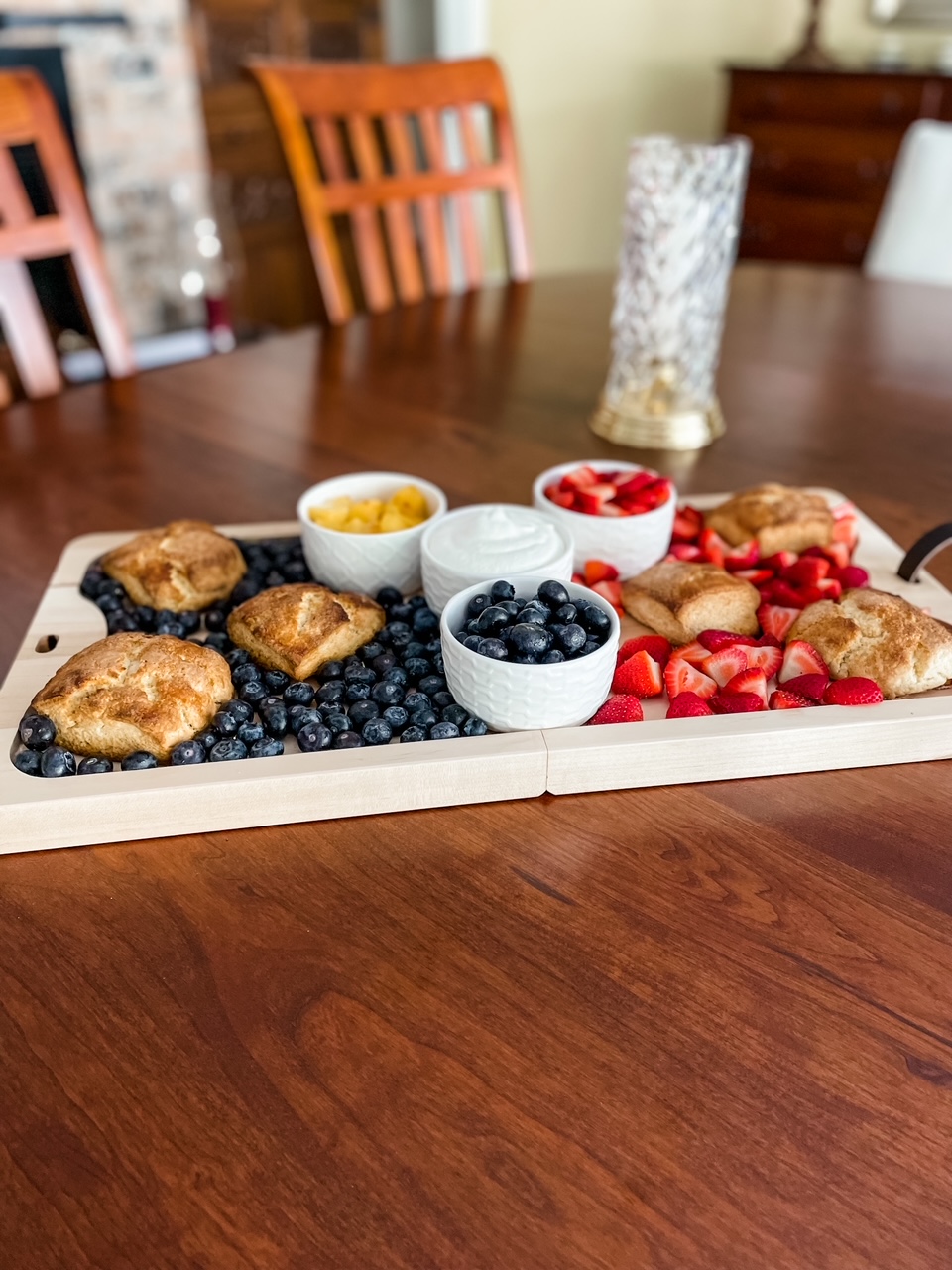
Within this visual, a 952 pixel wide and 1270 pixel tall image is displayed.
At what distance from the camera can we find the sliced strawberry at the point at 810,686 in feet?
2.97

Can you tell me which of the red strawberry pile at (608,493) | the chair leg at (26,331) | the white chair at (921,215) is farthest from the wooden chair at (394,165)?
the red strawberry pile at (608,493)

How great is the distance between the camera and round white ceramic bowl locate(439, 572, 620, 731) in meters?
0.85

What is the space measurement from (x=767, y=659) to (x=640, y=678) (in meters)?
0.13

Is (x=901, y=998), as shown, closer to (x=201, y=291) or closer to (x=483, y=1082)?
(x=483, y=1082)

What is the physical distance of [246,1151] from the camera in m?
0.58

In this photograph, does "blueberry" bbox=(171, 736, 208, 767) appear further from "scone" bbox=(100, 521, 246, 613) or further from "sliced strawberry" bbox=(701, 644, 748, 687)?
"sliced strawberry" bbox=(701, 644, 748, 687)

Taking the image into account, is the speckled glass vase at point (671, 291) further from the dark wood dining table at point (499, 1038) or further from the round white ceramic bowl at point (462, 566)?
the dark wood dining table at point (499, 1038)

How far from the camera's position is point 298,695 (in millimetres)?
905

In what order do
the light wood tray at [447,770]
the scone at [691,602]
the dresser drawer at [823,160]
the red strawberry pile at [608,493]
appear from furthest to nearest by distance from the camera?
the dresser drawer at [823,160] → the red strawberry pile at [608,493] → the scone at [691,602] → the light wood tray at [447,770]

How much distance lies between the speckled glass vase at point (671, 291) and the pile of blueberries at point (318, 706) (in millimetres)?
624

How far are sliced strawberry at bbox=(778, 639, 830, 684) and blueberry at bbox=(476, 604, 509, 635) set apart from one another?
275 mm

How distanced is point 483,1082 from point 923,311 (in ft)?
6.21

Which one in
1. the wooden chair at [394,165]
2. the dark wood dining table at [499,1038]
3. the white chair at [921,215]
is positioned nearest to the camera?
the dark wood dining table at [499,1038]

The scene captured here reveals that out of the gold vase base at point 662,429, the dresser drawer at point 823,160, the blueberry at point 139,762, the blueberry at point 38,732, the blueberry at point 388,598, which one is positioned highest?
the blueberry at point 38,732
